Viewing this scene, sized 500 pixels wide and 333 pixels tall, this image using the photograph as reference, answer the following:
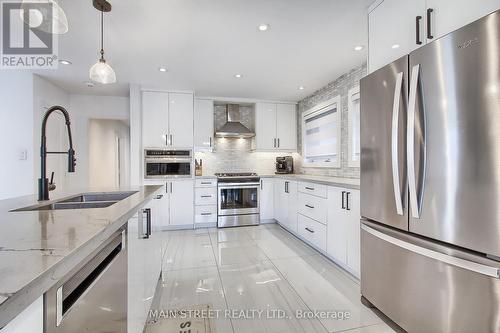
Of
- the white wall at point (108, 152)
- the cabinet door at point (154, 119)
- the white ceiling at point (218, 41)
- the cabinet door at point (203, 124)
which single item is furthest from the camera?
the white wall at point (108, 152)

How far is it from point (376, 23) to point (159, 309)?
9.23 ft

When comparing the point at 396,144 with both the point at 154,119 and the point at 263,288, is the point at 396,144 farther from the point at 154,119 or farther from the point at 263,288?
the point at 154,119

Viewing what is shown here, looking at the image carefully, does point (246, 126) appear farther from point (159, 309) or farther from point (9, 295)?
point (9, 295)

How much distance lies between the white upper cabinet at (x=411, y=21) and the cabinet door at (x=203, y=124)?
3041 millimetres

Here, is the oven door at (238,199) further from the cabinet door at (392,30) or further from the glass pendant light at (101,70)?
the cabinet door at (392,30)

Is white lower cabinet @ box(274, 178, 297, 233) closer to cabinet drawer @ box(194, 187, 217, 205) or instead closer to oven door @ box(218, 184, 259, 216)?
oven door @ box(218, 184, 259, 216)

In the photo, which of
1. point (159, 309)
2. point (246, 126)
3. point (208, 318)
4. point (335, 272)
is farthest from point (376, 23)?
point (246, 126)

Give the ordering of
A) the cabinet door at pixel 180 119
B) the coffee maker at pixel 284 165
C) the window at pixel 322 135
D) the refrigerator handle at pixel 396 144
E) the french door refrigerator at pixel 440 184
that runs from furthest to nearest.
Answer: the coffee maker at pixel 284 165
the cabinet door at pixel 180 119
the window at pixel 322 135
the refrigerator handle at pixel 396 144
the french door refrigerator at pixel 440 184

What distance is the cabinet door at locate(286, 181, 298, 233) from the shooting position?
360cm

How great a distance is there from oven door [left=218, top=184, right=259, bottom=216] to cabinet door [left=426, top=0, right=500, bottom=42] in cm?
336

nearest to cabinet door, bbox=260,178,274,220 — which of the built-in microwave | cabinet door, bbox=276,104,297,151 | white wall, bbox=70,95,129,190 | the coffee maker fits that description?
the coffee maker

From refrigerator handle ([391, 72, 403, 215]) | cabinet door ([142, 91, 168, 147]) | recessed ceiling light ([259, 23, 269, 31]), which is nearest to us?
refrigerator handle ([391, 72, 403, 215])

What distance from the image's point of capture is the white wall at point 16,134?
334 centimetres

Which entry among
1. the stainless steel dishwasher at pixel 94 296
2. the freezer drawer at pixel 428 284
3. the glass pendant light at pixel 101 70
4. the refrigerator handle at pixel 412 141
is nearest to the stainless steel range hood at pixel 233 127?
the glass pendant light at pixel 101 70
